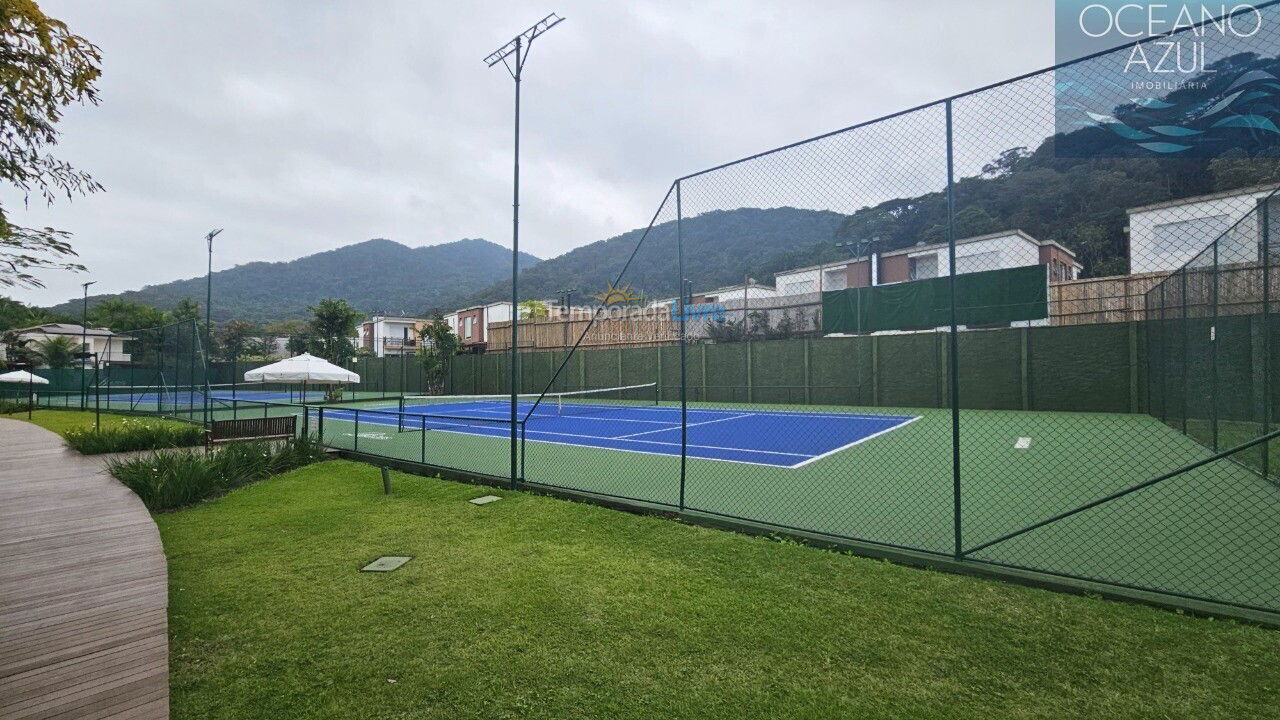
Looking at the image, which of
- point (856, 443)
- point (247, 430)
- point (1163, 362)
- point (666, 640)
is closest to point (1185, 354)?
point (1163, 362)

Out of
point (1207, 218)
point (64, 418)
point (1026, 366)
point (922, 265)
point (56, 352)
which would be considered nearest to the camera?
point (1207, 218)

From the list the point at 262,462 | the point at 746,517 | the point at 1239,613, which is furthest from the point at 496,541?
the point at 262,462

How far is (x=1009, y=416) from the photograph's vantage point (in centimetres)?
1489

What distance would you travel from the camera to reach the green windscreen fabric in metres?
11.8

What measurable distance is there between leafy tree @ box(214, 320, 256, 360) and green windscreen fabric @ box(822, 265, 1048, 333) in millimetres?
68912

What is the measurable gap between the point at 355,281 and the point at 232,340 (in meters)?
51.8

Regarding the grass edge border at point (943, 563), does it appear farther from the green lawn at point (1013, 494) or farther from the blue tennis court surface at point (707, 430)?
the blue tennis court surface at point (707, 430)

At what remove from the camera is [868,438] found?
1077 cm

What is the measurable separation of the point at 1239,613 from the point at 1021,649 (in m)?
1.35

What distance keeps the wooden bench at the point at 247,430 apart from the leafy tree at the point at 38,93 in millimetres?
6153

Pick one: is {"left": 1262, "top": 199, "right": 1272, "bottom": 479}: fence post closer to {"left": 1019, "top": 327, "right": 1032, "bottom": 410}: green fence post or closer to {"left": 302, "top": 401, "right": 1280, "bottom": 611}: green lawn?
{"left": 302, "top": 401, "right": 1280, "bottom": 611}: green lawn

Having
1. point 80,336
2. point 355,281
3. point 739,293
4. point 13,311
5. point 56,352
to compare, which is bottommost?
point 13,311

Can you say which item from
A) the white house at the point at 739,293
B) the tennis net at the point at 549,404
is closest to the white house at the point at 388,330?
the tennis net at the point at 549,404

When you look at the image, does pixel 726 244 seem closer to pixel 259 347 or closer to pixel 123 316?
pixel 259 347
